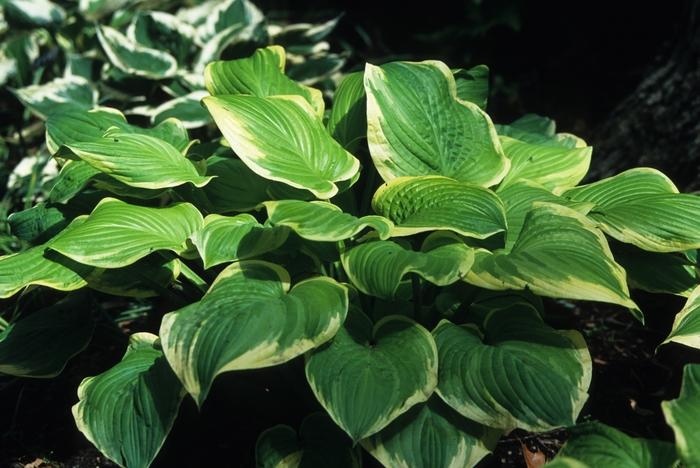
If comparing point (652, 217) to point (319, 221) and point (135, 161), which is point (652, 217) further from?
point (135, 161)

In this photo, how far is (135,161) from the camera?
1907 mm

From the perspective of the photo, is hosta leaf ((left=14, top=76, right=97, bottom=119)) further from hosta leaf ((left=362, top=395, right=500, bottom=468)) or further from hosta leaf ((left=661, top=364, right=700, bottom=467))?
hosta leaf ((left=661, top=364, right=700, bottom=467))

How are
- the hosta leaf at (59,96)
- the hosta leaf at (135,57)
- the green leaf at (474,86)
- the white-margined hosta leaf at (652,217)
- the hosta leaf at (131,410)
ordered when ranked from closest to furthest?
1. the hosta leaf at (131,410)
2. the white-margined hosta leaf at (652,217)
3. the green leaf at (474,86)
4. the hosta leaf at (59,96)
5. the hosta leaf at (135,57)

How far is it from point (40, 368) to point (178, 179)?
637mm

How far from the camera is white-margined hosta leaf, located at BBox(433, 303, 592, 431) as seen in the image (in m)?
1.60

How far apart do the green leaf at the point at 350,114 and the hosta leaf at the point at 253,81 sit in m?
0.08

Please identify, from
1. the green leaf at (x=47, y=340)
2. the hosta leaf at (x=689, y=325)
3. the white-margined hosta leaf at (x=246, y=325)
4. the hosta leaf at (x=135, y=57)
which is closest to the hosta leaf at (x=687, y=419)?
the hosta leaf at (x=689, y=325)

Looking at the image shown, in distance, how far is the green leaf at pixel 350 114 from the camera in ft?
7.07

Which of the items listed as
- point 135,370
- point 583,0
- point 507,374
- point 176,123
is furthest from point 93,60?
point 507,374

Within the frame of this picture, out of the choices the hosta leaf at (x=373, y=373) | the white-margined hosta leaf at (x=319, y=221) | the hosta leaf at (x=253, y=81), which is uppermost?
the hosta leaf at (x=253, y=81)

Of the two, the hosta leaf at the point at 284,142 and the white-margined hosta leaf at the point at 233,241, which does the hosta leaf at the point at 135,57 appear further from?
the white-margined hosta leaf at the point at 233,241

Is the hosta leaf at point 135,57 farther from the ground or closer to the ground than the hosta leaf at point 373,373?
closer to the ground

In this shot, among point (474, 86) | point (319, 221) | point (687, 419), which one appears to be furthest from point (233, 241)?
point (687, 419)

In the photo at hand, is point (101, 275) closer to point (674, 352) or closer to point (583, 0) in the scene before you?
point (674, 352)
